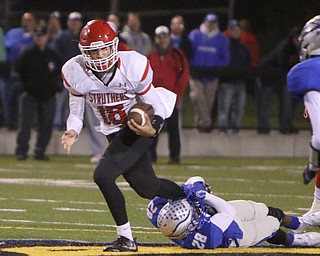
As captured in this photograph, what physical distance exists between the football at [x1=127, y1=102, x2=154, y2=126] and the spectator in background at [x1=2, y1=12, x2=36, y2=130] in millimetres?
9534

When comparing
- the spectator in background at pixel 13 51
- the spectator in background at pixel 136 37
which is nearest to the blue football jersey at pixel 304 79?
the spectator in background at pixel 136 37

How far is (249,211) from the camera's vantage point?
26.3 feet

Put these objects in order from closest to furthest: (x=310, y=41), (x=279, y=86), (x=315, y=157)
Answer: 1. (x=315, y=157)
2. (x=310, y=41)
3. (x=279, y=86)

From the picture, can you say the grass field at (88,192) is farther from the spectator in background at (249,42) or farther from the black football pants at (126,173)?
the spectator in background at (249,42)

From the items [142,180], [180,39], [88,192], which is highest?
[142,180]

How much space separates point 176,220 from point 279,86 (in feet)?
32.3

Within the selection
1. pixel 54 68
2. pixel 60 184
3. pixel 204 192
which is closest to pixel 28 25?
pixel 54 68

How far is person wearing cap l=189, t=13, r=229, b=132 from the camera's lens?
17.1 meters

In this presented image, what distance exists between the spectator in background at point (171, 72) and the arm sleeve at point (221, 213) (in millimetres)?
7022

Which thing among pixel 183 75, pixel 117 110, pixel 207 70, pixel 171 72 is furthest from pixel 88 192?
pixel 207 70

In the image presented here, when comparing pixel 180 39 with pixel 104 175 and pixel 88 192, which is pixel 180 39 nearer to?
pixel 88 192

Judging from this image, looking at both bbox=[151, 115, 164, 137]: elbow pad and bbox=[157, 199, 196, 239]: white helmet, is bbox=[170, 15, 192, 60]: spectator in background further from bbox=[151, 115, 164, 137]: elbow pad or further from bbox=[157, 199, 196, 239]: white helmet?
bbox=[157, 199, 196, 239]: white helmet

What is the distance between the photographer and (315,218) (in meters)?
8.27

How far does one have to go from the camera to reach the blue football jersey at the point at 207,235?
7.69 m
